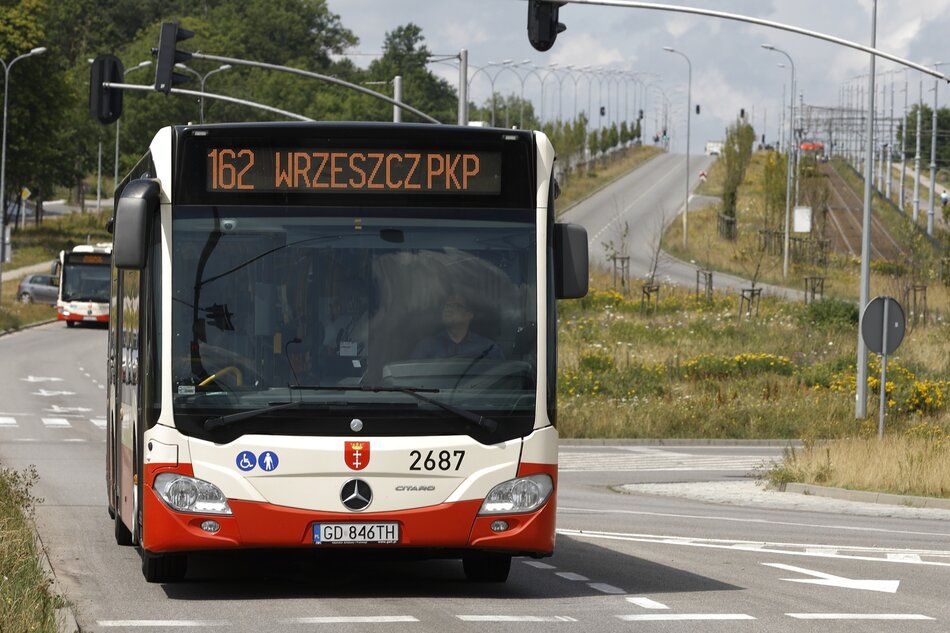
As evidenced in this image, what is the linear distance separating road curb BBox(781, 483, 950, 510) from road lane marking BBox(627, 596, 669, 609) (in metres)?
10.9

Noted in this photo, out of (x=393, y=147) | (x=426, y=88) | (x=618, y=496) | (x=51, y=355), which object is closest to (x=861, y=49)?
(x=618, y=496)

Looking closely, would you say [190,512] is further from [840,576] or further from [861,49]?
[861,49]

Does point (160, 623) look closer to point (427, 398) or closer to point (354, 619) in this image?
point (354, 619)

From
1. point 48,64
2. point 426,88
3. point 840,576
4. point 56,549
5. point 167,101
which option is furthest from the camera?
point 426,88

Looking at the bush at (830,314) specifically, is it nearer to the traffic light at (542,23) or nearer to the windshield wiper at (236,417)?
the traffic light at (542,23)

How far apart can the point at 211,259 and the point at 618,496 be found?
12.6 metres

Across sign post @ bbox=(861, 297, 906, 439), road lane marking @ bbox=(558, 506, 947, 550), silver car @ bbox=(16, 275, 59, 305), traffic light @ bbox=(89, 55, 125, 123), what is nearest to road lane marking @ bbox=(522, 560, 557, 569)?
road lane marking @ bbox=(558, 506, 947, 550)

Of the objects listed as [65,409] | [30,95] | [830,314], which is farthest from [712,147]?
[65,409]

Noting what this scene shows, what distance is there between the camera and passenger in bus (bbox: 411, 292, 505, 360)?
1040cm

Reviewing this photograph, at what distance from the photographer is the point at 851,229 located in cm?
9806

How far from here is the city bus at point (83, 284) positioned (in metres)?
61.2


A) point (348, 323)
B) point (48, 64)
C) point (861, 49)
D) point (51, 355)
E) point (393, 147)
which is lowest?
point (51, 355)

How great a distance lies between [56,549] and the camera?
13.6 metres

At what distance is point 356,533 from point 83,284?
175 ft
